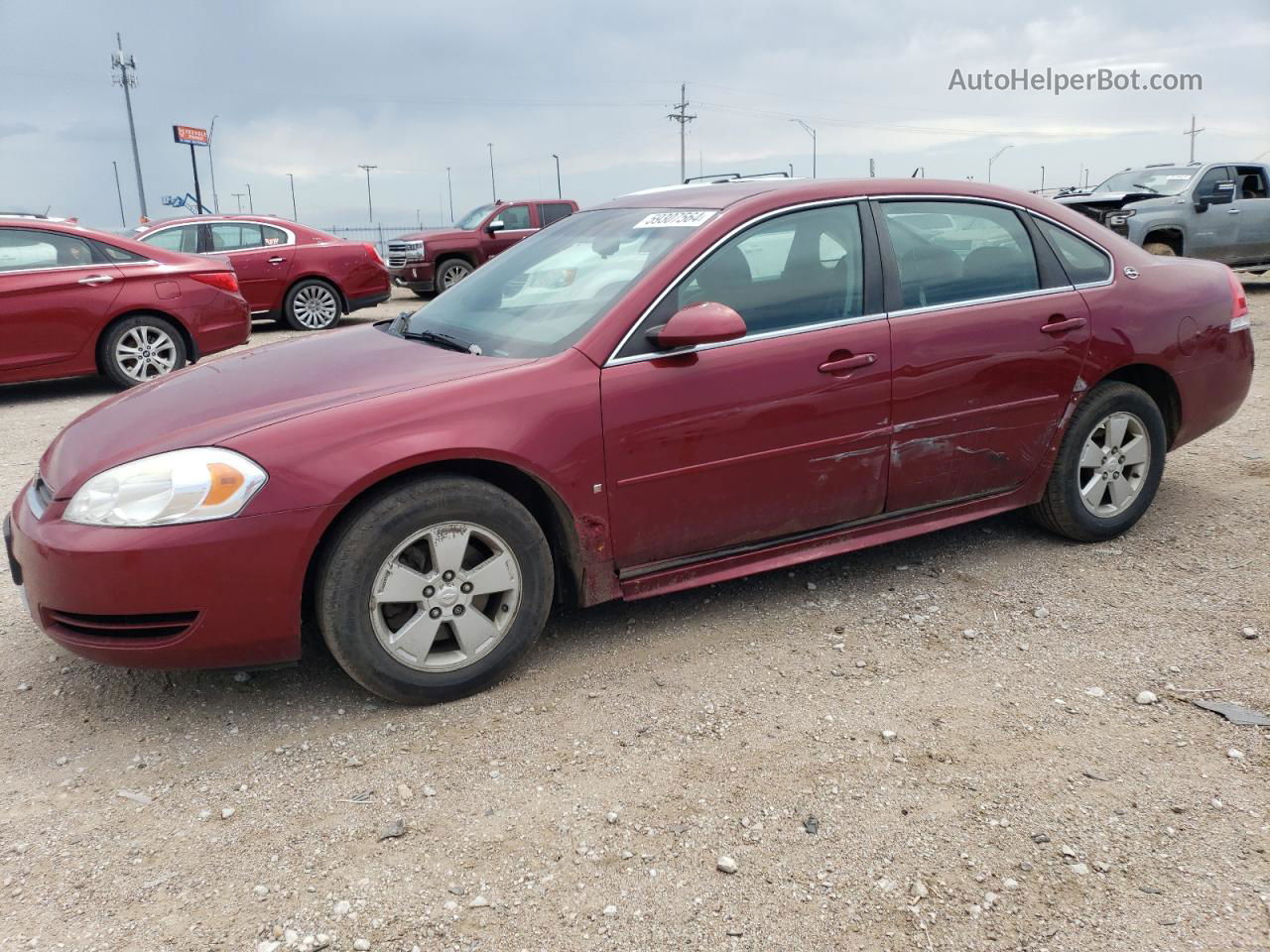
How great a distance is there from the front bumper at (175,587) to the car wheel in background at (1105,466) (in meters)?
3.05

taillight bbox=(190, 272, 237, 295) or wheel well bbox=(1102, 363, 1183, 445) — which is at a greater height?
taillight bbox=(190, 272, 237, 295)

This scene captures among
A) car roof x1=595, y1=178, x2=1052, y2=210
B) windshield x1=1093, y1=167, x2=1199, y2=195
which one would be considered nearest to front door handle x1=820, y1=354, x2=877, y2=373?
car roof x1=595, y1=178, x2=1052, y2=210

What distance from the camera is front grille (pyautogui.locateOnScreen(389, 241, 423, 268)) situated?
56.7 ft

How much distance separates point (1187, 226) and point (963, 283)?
11.9 metres

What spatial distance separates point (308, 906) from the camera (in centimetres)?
238

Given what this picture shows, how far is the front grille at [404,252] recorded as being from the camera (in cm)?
1730

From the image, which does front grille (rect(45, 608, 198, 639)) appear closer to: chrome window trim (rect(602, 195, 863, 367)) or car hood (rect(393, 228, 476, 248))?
chrome window trim (rect(602, 195, 863, 367))

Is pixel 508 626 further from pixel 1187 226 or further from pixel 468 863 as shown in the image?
pixel 1187 226

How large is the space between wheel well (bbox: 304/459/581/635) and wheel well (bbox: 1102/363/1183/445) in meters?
2.52

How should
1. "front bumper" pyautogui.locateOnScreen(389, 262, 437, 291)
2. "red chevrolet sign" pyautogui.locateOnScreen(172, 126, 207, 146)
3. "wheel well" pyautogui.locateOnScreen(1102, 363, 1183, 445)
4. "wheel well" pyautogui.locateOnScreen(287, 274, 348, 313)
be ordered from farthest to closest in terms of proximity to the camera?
"red chevrolet sign" pyautogui.locateOnScreen(172, 126, 207, 146)
"front bumper" pyautogui.locateOnScreen(389, 262, 437, 291)
"wheel well" pyautogui.locateOnScreen(287, 274, 348, 313)
"wheel well" pyautogui.locateOnScreen(1102, 363, 1183, 445)

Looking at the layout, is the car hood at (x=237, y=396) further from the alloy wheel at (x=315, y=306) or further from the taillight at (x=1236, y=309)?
the alloy wheel at (x=315, y=306)

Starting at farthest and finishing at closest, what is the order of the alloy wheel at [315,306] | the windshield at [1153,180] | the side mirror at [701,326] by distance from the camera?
1. the windshield at [1153,180]
2. the alloy wheel at [315,306]
3. the side mirror at [701,326]

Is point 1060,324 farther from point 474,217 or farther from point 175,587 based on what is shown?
point 474,217

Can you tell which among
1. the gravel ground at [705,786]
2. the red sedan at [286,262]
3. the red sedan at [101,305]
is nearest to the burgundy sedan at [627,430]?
the gravel ground at [705,786]
